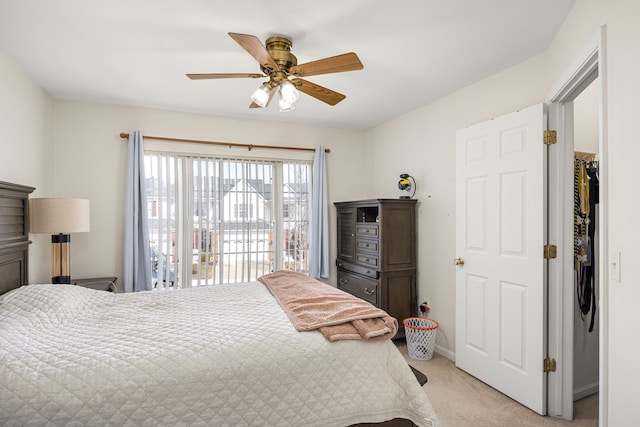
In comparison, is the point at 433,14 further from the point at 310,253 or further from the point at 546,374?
the point at 310,253

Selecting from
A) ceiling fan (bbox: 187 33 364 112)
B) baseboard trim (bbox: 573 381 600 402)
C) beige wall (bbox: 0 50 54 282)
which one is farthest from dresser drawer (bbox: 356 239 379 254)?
beige wall (bbox: 0 50 54 282)

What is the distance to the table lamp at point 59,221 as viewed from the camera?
248 cm

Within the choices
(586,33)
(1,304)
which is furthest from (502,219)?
(1,304)

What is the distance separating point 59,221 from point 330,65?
92.9 inches

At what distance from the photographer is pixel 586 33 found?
1.60 m

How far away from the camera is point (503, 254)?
246cm

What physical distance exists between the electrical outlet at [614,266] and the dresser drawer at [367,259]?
84.6 inches

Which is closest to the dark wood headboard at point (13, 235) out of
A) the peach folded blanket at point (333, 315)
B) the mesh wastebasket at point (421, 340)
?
the peach folded blanket at point (333, 315)

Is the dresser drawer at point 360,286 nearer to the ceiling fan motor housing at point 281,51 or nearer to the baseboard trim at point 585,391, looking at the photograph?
the baseboard trim at point 585,391

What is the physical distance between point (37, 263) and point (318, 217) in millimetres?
2784

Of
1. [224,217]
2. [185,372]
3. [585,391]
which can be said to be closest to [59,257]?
[224,217]

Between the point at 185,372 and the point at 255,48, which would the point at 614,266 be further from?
the point at 255,48

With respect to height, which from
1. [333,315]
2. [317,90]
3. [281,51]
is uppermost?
[281,51]

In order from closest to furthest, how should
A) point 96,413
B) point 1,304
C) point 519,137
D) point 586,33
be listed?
point 96,413, point 586,33, point 1,304, point 519,137
